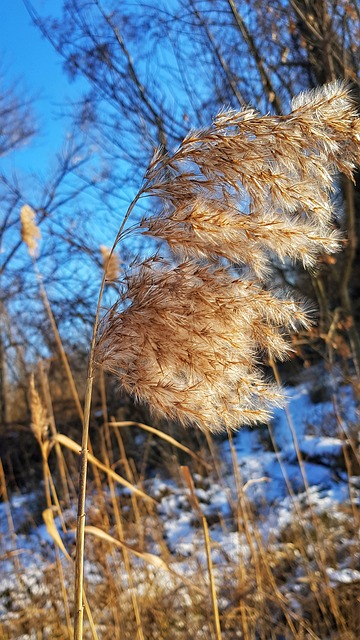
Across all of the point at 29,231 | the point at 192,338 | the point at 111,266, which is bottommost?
the point at 192,338

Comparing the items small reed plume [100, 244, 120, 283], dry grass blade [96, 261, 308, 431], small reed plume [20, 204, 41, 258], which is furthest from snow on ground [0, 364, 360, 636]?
dry grass blade [96, 261, 308, 431]

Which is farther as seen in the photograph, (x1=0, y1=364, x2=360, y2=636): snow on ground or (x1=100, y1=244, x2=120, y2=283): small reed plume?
(x1=0, y1=364, x2=360, y2=636): snow on ground

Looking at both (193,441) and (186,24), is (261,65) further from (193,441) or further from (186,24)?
(193,441)

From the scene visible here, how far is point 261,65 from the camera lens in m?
3.93

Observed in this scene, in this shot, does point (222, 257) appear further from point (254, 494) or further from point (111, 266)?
point (254, 494)

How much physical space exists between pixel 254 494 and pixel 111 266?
3954 mm

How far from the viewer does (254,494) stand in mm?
5402

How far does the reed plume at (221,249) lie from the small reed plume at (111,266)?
6cm

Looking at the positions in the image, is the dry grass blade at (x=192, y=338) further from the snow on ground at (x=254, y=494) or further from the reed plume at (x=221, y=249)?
the snow on ground at (x=254, y=494)

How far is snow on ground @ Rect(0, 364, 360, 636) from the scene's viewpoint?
13.7 feet

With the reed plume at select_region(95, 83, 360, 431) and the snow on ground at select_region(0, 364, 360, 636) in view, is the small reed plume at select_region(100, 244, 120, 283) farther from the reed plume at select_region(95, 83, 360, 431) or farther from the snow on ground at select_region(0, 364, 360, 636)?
the snow on ground at select_region(0, 364, 360, 636)

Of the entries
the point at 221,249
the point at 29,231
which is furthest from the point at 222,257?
the point at 29,231

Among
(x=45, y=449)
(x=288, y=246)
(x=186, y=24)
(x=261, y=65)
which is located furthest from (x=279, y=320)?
(x=186, y=24)

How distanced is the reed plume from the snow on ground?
8.47ft
